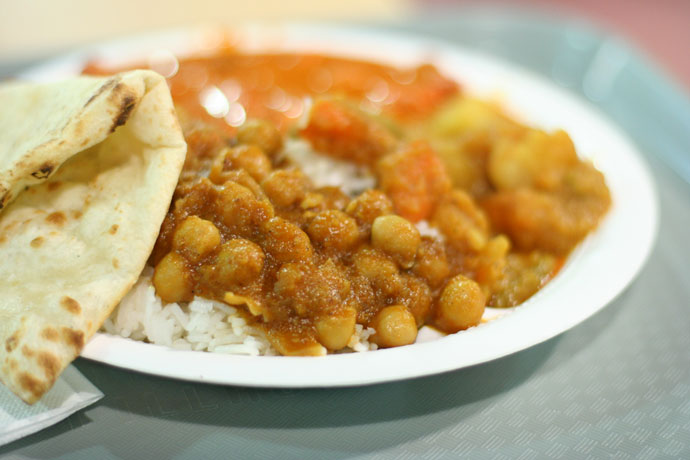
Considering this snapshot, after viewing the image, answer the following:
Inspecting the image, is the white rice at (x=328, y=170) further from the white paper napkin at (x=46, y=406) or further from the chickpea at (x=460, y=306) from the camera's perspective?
the white paper napkin at (x=46, y=406)

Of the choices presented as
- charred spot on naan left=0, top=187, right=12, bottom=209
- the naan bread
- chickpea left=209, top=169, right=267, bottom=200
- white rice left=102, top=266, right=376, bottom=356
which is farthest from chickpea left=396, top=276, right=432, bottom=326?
charred spot on naan left=0, top=187, right=12, bottom=209

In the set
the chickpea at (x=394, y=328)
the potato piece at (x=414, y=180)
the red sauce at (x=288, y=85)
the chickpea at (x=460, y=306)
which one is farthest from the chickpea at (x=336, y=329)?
the red sauce at (x=288, y=85)

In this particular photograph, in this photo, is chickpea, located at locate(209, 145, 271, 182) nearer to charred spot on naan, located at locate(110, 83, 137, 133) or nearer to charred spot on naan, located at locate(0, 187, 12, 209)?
charred spot on naan, located at locate(110, 83, 137, 133)

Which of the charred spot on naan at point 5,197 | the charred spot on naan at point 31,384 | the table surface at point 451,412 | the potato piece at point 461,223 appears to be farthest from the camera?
the potato piece at point 461,223

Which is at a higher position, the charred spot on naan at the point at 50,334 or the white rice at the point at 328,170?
the white rice at the point at 328,170

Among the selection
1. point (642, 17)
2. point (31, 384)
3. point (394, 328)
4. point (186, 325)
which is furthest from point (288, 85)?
point (642, 17)

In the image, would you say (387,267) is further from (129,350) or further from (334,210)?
(129,350)
